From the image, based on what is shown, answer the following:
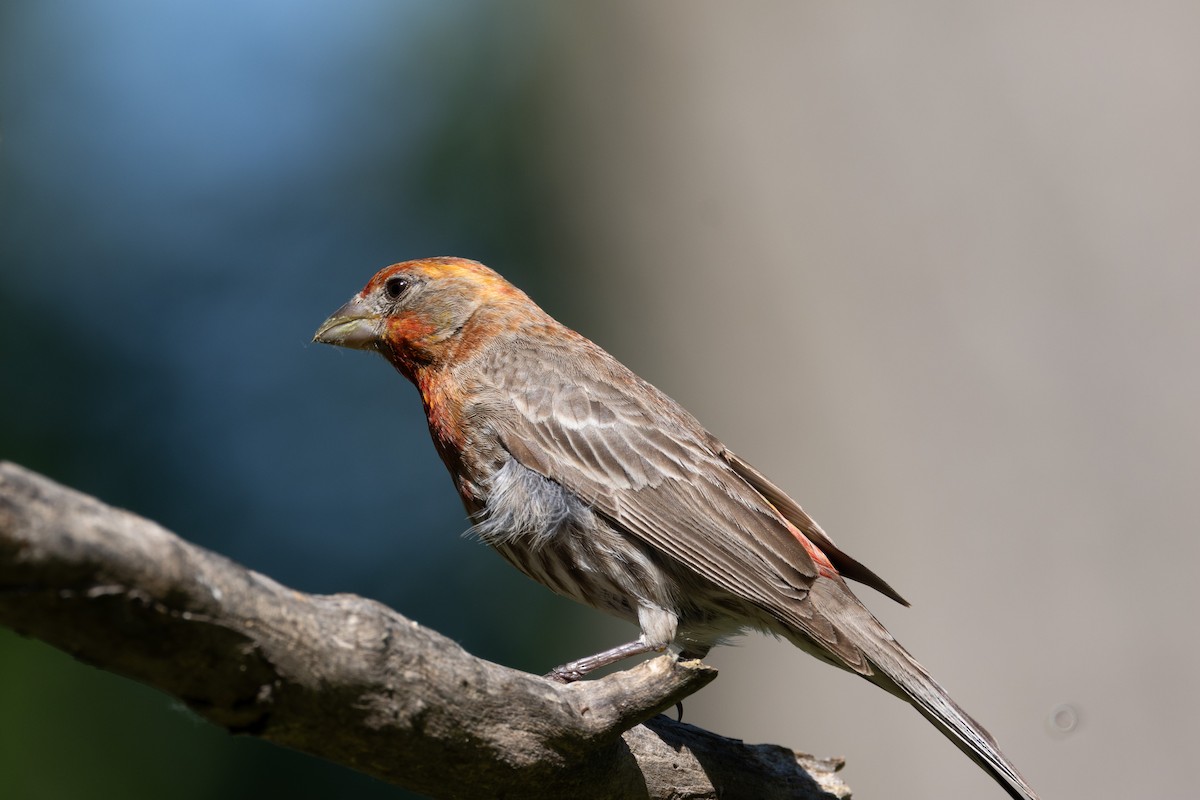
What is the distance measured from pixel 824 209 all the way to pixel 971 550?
2208 millimetres

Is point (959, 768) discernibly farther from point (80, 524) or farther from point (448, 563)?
point (80, 524)

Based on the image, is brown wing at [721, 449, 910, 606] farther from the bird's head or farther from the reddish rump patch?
the bird's head

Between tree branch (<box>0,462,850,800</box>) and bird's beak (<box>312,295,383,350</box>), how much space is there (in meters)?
2.36

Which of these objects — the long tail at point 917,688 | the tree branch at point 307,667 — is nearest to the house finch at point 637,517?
the long tail at point 917,688

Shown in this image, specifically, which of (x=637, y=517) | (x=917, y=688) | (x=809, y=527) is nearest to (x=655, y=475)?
(x=637, y=517)

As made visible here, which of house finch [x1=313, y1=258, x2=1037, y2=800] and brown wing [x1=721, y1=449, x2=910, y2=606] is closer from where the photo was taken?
house finch [x1=313, y1=258, x2=1037, y2=800]

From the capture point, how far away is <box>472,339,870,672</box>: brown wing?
4.01 meters

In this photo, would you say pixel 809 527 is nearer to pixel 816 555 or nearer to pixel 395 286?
pixel 816 555

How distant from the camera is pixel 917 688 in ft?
12.6

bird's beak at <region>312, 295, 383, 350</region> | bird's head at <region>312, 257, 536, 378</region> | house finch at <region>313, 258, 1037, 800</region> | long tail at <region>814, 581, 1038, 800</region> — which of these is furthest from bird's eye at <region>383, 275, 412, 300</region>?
long tail at <region>814, 581, 1038, 800</region>

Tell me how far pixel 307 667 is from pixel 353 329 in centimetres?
295

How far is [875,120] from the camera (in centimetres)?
657

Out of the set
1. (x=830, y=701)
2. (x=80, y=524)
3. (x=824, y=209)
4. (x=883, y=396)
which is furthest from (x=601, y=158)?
(x=80, y=524)

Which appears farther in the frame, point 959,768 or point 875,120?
point 875,120
